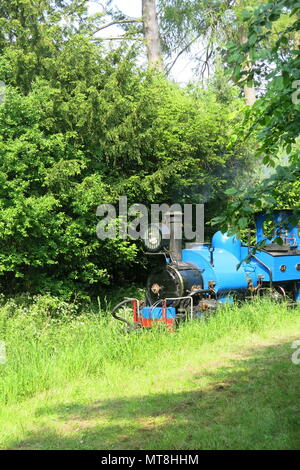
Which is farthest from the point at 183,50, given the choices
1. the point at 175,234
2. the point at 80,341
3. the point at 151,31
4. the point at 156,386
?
the point at 156,386

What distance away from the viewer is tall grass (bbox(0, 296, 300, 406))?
6.39 meters

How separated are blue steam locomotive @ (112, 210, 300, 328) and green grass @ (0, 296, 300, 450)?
1.92ft

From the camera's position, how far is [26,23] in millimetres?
12594

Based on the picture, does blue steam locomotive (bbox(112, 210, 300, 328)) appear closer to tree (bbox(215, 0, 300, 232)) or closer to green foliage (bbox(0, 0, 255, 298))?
green foliage (bbox(0, 0, 255, 298))

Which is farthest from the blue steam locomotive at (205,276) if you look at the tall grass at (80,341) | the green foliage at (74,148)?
the green foliage at (74,148)

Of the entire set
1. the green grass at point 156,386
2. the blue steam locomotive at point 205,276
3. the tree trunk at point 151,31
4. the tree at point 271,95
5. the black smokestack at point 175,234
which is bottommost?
the green grass at point 156,386

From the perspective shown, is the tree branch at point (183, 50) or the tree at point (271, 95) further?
the tree branch at point (183, 50)

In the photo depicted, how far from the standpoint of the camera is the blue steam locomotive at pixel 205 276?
947cm

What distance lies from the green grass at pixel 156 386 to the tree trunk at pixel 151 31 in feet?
34.5

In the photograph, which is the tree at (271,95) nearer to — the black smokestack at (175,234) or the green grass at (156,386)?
the green grass at (156,386)

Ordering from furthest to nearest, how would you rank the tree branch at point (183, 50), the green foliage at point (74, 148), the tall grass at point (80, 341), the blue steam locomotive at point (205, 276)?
the tree branch at point (183, 50), the green foliage at point (74, 148), the blue steam locomotive at point (205, 276), the tall grass at point (80, 341)

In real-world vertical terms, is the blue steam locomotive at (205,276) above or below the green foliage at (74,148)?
below

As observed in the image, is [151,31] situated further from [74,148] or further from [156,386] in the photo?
[156,386]

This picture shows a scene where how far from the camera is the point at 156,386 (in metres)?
6.09
